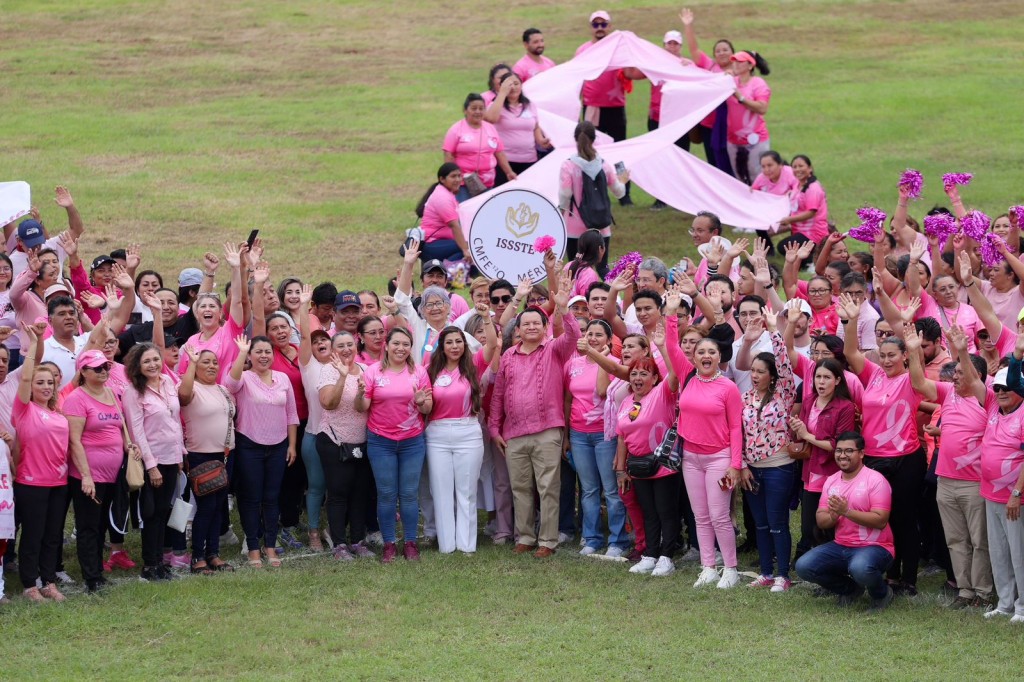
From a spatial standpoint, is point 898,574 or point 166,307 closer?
point 898,574

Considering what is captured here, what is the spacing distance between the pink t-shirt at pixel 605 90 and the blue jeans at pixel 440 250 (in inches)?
187

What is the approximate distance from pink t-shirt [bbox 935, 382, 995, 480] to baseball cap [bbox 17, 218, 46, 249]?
9.23 m

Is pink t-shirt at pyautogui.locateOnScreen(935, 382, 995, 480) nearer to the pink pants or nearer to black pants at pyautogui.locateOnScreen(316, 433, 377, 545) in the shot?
the pink pants

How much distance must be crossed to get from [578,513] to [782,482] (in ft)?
8.83

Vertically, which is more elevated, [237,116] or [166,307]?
[237,116]

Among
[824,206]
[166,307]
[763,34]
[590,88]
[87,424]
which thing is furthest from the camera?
[763,34]

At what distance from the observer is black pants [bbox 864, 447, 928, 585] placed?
11.4m

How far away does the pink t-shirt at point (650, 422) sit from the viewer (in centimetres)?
1219

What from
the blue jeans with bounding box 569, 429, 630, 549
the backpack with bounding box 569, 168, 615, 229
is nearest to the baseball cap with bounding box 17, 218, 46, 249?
the backpack with bounding box 569, 168, 615, 229

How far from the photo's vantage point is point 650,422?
40.0 feet

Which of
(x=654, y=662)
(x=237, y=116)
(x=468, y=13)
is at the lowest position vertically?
(x=654, y=662)

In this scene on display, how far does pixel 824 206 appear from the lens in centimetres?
1817

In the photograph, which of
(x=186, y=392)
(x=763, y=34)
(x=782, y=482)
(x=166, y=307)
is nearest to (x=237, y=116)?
(x=763, y=34)

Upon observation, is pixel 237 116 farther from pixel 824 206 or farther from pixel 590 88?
pixel 824 206
